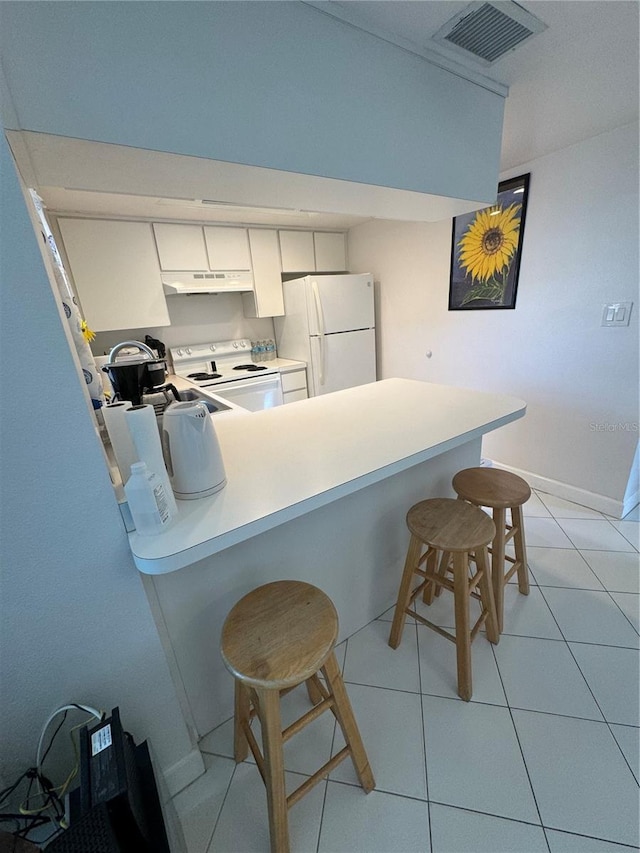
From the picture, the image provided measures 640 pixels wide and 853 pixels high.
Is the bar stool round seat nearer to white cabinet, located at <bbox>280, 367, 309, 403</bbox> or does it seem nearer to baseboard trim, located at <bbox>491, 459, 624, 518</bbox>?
baseboard trim, located at <bbox>491, 459, 624, 518</bbox>

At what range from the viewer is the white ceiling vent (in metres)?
1.01

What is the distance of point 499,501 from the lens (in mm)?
1456

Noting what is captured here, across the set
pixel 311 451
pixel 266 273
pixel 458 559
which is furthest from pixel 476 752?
pixel 266 273

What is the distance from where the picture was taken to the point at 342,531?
1.43 meters

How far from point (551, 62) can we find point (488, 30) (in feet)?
1.23

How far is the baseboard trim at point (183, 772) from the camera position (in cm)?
109

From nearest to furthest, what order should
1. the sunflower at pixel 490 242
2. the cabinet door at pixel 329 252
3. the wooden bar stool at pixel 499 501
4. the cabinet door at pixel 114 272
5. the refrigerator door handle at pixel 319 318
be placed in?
1. the wooden bar stool at pixel 499 501
2. the sunflower at pixel 490 242
3. the cabinet door at pixel 114 272
4. the refrigerator door handle at pixel 319 318
5. the cabinet door at pixel 329 252

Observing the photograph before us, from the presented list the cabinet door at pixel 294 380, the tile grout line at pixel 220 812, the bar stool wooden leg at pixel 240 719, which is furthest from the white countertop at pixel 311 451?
the cabinet door at pixel 294 380

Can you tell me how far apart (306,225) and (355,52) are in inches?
101

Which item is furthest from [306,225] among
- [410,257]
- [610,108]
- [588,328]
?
[588,328]

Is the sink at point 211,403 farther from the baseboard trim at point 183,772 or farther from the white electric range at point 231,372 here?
the baseboard trim at point 183,772

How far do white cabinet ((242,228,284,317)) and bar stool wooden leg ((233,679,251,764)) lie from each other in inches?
123

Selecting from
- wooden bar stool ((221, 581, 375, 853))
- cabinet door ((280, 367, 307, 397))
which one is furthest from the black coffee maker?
cabinet door ((280, 367, 307, 397))

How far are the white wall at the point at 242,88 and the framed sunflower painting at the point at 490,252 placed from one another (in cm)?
119
